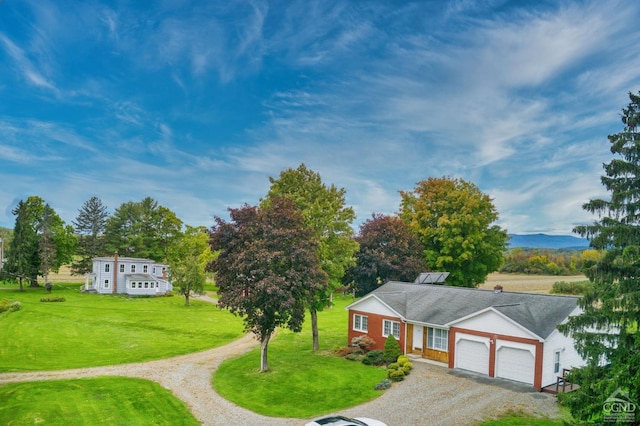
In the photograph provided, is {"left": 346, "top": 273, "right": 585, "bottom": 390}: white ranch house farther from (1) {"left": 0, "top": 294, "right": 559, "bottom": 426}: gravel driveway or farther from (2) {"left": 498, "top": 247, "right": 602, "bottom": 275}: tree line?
(2) {"left": 498, "top": 247, "right": 602, "bottom": 275}: tree line

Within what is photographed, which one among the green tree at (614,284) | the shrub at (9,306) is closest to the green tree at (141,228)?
the shrub at (9,306)

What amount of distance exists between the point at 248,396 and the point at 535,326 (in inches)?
646

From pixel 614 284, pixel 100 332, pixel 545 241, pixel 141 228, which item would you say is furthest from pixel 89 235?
pixel 545 241

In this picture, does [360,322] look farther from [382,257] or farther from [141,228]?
[141,228]

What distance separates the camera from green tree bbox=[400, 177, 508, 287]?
4788 cm

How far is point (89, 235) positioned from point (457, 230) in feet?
223

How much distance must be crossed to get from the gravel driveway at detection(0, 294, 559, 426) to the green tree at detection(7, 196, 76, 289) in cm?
4567

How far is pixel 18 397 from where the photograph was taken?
21.8 metres

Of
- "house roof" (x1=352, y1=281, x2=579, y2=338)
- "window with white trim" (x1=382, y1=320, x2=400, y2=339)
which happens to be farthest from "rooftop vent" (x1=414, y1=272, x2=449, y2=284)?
"window with white trim" (x1=382, y1=320, x2=400, y2=339)

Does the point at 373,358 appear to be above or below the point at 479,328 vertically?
below

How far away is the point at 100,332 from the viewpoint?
3894 centimetres

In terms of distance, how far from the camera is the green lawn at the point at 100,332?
3056 centimetres

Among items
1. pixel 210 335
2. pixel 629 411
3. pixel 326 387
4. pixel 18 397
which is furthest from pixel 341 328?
pixel 629 411

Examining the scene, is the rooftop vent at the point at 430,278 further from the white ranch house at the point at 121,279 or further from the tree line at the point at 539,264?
the tree line at the point at 539,264
